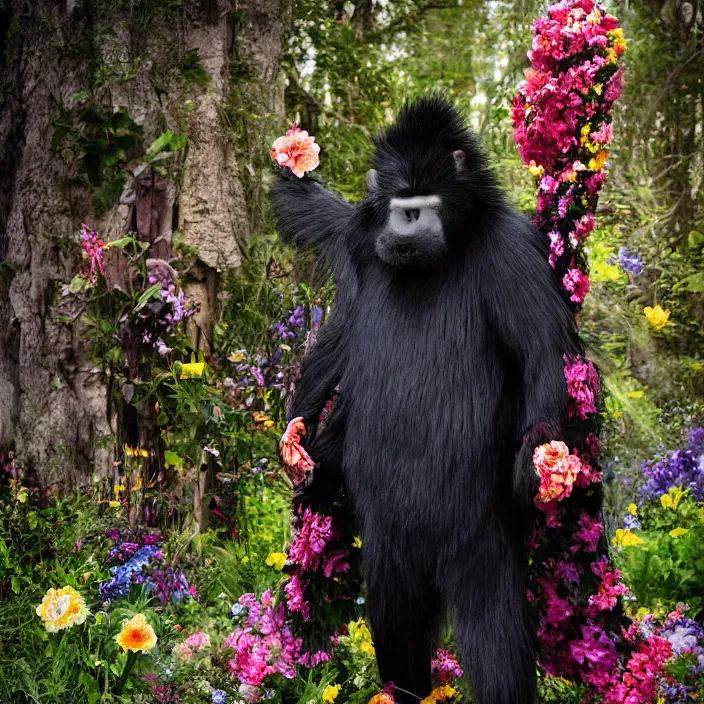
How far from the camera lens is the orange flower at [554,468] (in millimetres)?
2164

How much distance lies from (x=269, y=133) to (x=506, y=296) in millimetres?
1980

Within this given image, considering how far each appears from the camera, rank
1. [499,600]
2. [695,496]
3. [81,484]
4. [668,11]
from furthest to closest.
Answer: [668,11] < [81,484] < [695,496] < [499,600]

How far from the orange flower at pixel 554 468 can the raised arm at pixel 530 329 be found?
0.03 m

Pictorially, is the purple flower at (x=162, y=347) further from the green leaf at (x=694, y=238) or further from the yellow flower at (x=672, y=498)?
the green leaf at (x=694, y=238)

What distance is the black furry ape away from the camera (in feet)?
7.57

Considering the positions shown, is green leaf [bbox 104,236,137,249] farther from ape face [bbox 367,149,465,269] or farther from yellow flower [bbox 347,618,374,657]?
yellow flower [bbox 347,618,374,657]

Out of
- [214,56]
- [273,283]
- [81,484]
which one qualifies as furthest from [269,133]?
[81,484]

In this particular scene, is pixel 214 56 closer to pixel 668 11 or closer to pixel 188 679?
pixel 188 679

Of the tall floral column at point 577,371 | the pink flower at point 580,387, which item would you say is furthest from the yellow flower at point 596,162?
the pink flower at point 580,387

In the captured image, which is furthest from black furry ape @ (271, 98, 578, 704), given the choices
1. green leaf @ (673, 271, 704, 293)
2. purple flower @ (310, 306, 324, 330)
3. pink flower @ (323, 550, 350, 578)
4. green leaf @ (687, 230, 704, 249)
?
green leaf @ (687, 230, 704, 249)

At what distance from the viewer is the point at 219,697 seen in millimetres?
2777

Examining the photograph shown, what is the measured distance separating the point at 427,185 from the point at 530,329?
43 centimetres

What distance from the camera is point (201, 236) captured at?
12.5ft

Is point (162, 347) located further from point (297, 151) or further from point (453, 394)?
point (453, 394)
